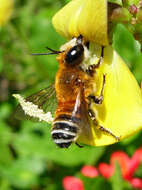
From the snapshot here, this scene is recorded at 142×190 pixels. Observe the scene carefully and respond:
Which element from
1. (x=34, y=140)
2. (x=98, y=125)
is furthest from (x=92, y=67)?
(x=34, y=140)

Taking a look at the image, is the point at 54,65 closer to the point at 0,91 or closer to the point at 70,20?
the point at 0,91

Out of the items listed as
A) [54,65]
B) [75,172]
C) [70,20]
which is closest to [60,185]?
[75,172]

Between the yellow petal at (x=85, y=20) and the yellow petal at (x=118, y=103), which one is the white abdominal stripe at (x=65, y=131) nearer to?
the yellow petal at (x=118, y=103)

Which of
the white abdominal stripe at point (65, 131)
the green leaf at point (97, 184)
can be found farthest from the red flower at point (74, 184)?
the white abdominal stripe at point (65, 131)

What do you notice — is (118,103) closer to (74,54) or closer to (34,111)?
(74,54)

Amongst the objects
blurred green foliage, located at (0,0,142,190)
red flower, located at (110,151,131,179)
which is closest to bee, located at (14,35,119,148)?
red flower, located at (110,151,131,179)
